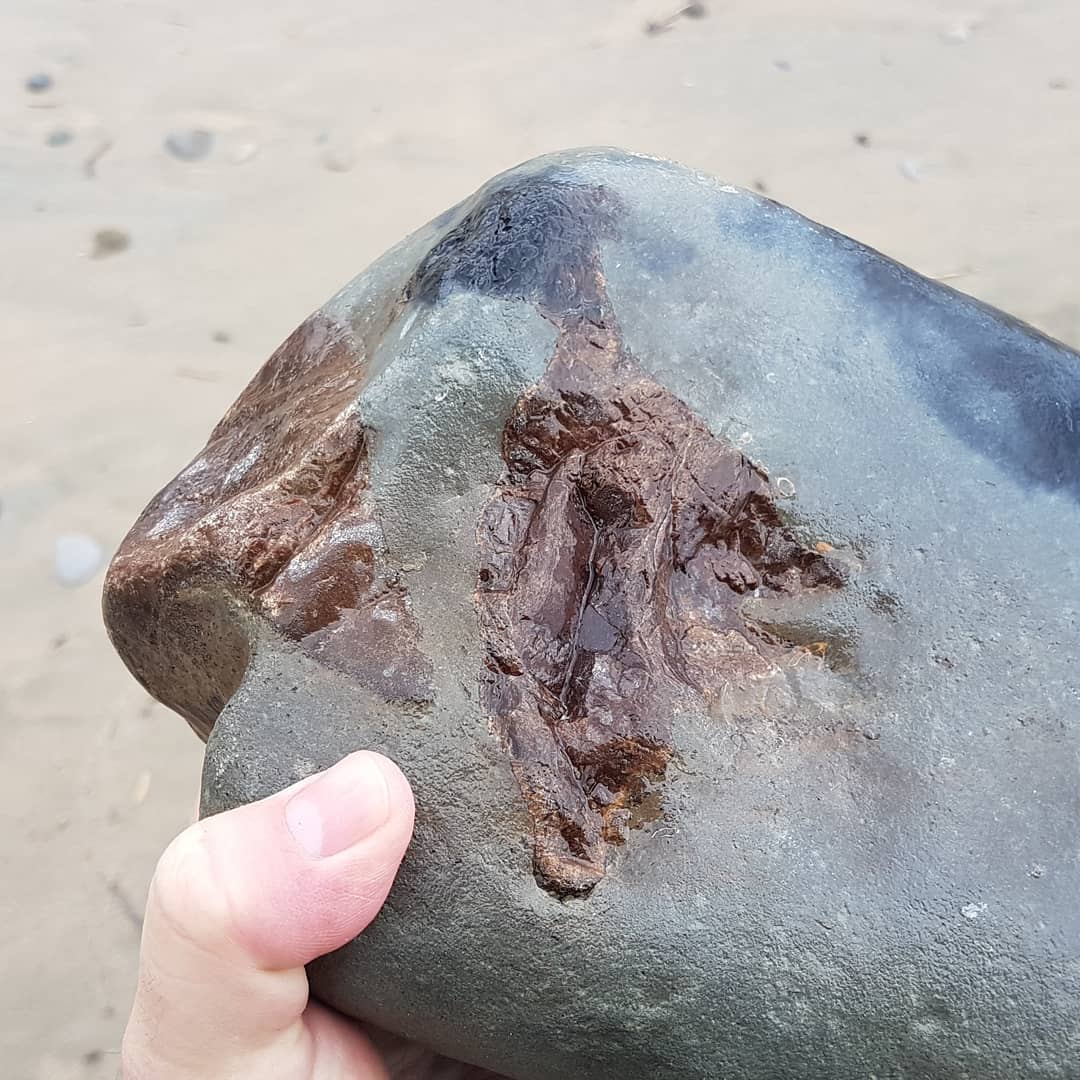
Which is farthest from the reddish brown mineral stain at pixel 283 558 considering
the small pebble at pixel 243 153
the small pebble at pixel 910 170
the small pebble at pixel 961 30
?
the small pebble at pixel 961 30

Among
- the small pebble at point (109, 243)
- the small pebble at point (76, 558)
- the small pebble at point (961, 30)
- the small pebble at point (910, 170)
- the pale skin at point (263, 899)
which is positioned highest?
the small pebble at point (961, 30)

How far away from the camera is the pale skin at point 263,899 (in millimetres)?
1301

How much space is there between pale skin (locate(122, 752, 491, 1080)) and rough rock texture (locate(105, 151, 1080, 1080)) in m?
0.07

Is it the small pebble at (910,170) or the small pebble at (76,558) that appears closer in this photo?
the small pebble at (76,558)

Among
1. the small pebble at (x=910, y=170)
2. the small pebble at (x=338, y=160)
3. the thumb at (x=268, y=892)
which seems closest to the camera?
the thumb at (x=268, y=892)

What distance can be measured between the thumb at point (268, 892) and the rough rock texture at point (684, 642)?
0.07 metres

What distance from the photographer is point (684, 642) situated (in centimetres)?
145

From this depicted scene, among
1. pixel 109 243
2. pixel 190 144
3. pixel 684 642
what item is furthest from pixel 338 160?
pixel 684 642

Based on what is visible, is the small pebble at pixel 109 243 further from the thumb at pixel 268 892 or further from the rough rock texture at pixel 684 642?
the thumb at pixel 268 892

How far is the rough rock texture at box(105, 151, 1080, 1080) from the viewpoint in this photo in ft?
4.31

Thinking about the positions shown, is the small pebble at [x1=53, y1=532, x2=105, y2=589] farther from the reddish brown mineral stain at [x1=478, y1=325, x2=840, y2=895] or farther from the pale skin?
the reddish brown mineral stain at [x1=478, y1=325, x2=840, y2=895]

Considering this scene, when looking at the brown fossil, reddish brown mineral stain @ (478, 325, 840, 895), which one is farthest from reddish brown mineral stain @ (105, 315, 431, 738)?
reddish brown mineral stain @ (478, 325, 840, 895)

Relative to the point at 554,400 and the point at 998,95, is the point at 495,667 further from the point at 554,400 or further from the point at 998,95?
the point at 998,95

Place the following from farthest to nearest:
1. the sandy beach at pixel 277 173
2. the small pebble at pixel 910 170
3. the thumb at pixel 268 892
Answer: the small pebble at pixel 910 170
the sandy beach at pixel 277 173
the thumb at pixel 268 892
